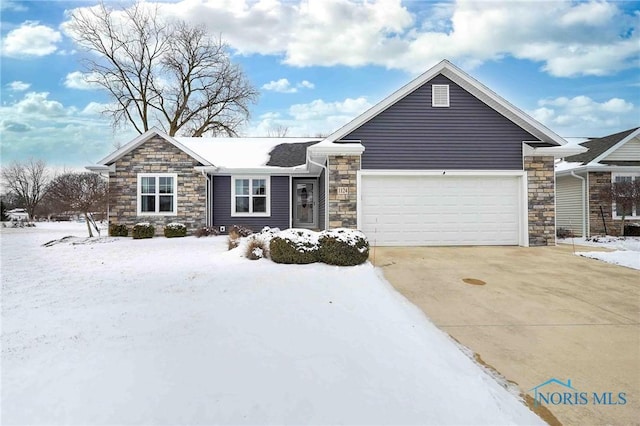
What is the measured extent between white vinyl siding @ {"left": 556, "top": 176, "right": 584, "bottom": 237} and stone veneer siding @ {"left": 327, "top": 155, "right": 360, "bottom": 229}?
10.9 meters

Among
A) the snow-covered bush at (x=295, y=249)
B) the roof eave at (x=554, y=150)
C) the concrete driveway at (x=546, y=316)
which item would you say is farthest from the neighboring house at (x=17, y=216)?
the roof eave at (x=554, y=150)

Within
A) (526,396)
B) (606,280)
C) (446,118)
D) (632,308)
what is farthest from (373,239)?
(526,396)

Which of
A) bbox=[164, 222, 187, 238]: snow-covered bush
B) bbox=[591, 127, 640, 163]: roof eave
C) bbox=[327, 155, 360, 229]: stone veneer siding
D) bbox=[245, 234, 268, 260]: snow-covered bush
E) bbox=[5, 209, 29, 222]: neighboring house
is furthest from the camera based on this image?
bbox=[5, 209, 29, 222]: neighboring house

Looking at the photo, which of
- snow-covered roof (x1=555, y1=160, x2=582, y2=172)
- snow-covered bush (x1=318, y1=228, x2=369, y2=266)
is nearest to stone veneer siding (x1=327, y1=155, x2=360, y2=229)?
snow-covered bush (x1=318, y1=228, x2=369, y2=266)

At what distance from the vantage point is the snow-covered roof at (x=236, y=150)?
48.1 feet

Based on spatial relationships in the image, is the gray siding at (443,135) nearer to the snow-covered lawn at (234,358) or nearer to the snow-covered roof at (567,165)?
the snow-covered lawn at (234,358)

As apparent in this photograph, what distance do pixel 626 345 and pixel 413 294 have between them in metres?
2.65

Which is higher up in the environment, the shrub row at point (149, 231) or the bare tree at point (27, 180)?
the bare tree at point (27, 180)

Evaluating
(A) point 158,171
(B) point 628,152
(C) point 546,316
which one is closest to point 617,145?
(B) point 628,152

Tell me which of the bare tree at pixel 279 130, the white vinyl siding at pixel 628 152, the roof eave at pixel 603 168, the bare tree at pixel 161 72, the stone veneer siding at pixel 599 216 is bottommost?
the stone veneer siding at pixel 599 216

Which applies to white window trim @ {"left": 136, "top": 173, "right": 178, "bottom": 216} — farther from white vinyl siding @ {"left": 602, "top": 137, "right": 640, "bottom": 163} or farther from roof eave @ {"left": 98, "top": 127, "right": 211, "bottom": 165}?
white vinyl siding @ {"left": 602, "top": 137, "right": 640, "bottom": 163}

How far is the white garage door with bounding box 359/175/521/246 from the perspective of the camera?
34.2 ft

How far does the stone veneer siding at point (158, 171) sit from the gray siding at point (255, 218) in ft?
2.38

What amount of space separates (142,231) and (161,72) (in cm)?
2029
